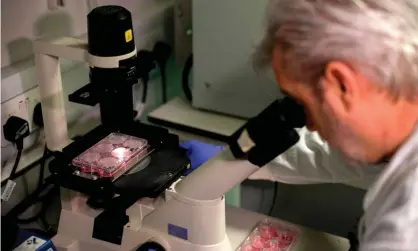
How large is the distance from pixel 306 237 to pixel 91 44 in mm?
522

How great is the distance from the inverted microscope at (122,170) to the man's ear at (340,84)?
6.1 inches

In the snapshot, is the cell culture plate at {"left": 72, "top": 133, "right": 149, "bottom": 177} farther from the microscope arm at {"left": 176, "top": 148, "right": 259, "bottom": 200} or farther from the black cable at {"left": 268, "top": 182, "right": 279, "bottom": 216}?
the black cable at {"left": 268, "top": 182, "right": 279, "bottom": 216}

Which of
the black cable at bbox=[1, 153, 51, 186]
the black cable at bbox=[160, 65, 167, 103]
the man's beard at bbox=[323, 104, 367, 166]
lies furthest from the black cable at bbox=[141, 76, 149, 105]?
the man's beard at bbox=[323, 104, 367, 166]

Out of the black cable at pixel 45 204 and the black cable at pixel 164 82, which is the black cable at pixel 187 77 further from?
the black cable at pixel 45 204

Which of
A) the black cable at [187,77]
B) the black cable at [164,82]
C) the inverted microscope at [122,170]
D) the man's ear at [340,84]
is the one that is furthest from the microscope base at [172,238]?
the black cable at [164,82]

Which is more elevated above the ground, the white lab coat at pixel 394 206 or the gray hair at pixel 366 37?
the gray hair at pixel 366 37

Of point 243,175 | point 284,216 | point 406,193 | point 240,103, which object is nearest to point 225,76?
→ point 240,103

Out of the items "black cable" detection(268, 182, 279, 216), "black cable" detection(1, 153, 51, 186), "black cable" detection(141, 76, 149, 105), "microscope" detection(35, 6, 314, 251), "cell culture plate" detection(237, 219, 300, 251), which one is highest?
"microscope" detection(35, 6, 314, 251)

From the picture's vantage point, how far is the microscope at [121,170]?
39.0 inches

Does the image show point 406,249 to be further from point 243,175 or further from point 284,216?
point 284,216

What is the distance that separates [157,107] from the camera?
1.70 metres

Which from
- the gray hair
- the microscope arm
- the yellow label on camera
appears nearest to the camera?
the gray hair

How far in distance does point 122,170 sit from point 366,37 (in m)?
0.50

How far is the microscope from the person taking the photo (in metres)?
0.99
